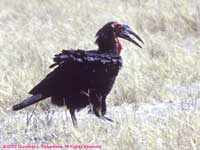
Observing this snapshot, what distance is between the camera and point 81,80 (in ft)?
17.4

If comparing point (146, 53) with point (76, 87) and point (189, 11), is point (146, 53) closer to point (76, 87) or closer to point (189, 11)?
point (189, 11)

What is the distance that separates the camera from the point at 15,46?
28.3 ft

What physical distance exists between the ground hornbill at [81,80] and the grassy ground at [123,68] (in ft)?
0.50

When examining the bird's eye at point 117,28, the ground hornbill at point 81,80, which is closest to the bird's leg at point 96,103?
the ground hornbill at point 81,80

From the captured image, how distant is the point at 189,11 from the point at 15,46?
8.70 feet

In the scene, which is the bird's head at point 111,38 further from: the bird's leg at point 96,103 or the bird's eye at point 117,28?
the bird's leg at point 96,103

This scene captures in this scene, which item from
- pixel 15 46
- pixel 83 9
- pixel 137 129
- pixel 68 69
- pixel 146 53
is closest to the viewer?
pixel 137 129

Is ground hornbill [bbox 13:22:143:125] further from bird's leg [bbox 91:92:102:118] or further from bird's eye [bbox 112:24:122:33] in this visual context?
bird's eye [bbox 112:24:122:33]

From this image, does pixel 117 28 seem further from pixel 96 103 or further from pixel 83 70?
pixel 96 103

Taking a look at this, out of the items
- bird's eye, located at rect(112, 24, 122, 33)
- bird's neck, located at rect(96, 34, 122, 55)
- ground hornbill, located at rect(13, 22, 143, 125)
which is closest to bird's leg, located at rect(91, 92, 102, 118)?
ground hornbill, located at rect(13, 22, 143, 125)

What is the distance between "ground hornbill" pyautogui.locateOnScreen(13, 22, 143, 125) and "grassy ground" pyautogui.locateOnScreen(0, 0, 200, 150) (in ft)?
0.50

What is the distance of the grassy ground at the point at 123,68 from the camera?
4.68 m

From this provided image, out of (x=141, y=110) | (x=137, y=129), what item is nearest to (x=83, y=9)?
(x=141, y=110)

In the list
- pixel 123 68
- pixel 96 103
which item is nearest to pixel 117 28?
pixel 96 103
